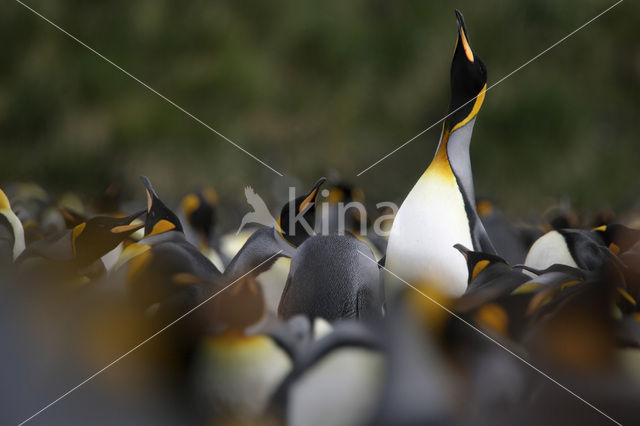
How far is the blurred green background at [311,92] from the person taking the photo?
2.12 meters

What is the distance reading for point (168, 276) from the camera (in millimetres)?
294

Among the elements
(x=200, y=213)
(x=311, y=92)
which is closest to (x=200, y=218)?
(x=200, y=213)

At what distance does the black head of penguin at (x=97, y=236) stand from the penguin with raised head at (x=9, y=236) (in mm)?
54

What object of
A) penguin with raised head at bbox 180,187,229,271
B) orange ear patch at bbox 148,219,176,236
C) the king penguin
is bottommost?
penguin with raised head at bbox 180,187,229,271

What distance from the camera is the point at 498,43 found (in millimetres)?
2162

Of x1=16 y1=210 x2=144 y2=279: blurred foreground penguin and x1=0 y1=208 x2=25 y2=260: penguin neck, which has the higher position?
x1=16 y1=210 x2=144 y2=279: blurred foreground penguin

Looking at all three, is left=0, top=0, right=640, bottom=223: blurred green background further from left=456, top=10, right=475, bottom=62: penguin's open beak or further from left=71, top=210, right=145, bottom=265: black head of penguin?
left=71, top=210, right=145, bottom=265: black head of penguin

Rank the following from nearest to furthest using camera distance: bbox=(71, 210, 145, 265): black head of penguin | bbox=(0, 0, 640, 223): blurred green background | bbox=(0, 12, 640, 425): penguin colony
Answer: bbox=(0, 12, 640, 425): penguin colony < bbox=(71, 210, 145, 265): black head of penguin < bbox=(0, 0, 640, 223): blurred green background

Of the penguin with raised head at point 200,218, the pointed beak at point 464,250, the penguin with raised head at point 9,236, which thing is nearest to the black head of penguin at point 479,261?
the pointed beak at point 464,250

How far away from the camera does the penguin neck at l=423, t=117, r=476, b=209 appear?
530 mm

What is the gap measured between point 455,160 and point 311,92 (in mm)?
1791

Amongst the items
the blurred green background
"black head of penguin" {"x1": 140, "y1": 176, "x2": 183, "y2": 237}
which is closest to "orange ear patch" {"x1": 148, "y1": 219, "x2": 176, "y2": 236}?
"black head of penguin" {"x1": 140, "y1": 176, "x2": 183, "y2": 237}

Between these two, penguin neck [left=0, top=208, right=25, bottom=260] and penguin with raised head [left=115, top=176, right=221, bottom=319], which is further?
penguin neck [left=0, top=208, right=25, bottom=260]

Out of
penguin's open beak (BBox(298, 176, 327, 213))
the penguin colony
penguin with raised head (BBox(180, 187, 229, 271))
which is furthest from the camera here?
penguin with raised head (BBox(180, 187, 229, 271))
